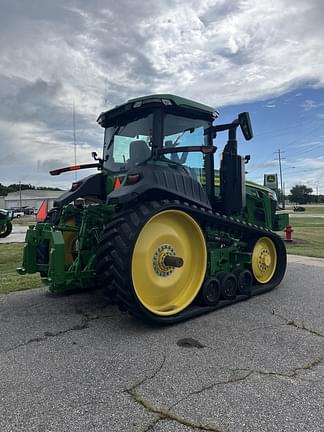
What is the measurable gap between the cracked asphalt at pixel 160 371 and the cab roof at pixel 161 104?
2.55 m

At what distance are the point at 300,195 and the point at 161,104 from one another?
109037mm

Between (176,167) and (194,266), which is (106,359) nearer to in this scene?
(194,266)

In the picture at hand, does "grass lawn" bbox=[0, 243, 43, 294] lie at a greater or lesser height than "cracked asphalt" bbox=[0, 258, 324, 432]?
greater

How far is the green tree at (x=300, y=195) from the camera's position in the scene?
10594 centimetres

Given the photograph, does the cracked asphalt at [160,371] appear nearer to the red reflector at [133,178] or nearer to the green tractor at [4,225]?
the red reflector at [133,178]

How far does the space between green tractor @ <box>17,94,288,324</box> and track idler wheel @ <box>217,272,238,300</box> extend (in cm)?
1

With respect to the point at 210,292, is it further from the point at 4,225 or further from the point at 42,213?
the point at 4,225

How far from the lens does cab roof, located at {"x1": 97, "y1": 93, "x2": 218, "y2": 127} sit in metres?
4.32

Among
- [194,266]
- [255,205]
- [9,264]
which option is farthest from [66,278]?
[9,264]

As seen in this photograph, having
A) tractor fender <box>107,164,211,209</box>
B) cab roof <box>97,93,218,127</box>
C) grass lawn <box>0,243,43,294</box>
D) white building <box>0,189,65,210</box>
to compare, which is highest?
white building <box>0,189,65,210</box>

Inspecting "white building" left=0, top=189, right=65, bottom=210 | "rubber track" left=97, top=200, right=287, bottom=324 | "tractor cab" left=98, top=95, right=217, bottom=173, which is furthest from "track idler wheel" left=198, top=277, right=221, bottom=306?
"white building" left=0, top=189, right=65, bottom=210

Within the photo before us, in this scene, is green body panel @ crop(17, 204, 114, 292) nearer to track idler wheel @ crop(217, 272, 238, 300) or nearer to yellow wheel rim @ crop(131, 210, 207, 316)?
yellow wheel rim @ crop(131, 210, 207, 316)

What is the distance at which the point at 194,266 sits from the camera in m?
4.65

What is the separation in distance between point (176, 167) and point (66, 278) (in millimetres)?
1884
